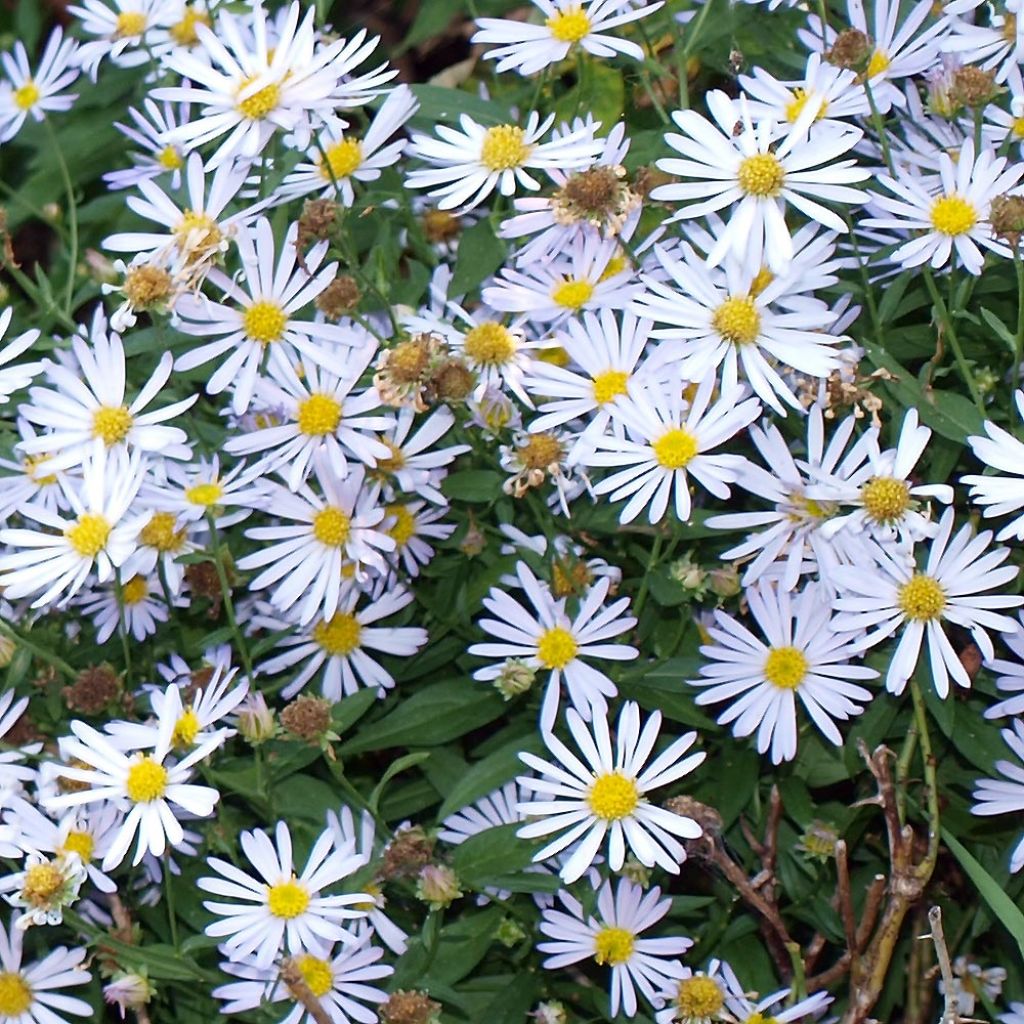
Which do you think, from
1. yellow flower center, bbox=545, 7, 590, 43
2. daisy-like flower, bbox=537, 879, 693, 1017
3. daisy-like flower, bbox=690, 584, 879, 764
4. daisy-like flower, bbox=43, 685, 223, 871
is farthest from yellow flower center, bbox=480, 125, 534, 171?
daisy-like flower, bbox=537, 879, 693, 1017

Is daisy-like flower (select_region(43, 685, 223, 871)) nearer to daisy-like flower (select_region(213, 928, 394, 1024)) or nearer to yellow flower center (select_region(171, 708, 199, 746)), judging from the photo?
yellow flower center (select_region(171, 708, 199, 746))

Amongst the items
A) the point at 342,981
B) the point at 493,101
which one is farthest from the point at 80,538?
the point at 493,101

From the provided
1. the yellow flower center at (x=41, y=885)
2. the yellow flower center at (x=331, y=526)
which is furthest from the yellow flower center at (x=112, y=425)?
the yellow flower center at (x=41, y=885)

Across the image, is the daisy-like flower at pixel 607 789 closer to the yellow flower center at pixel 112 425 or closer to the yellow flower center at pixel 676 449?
the yellow flower center at pixel 676 449

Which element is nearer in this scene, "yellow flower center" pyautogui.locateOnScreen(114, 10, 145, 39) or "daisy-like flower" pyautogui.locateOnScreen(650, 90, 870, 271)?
"daisy-like flower" pyautogui.locateOnScreen(650, 90, 870, 271)

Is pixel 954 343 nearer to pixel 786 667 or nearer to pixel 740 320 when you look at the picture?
pixel 740 320

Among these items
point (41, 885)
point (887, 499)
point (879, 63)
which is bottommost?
point (41, 885)

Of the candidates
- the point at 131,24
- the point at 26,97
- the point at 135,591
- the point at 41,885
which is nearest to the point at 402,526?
the point at 135,591
